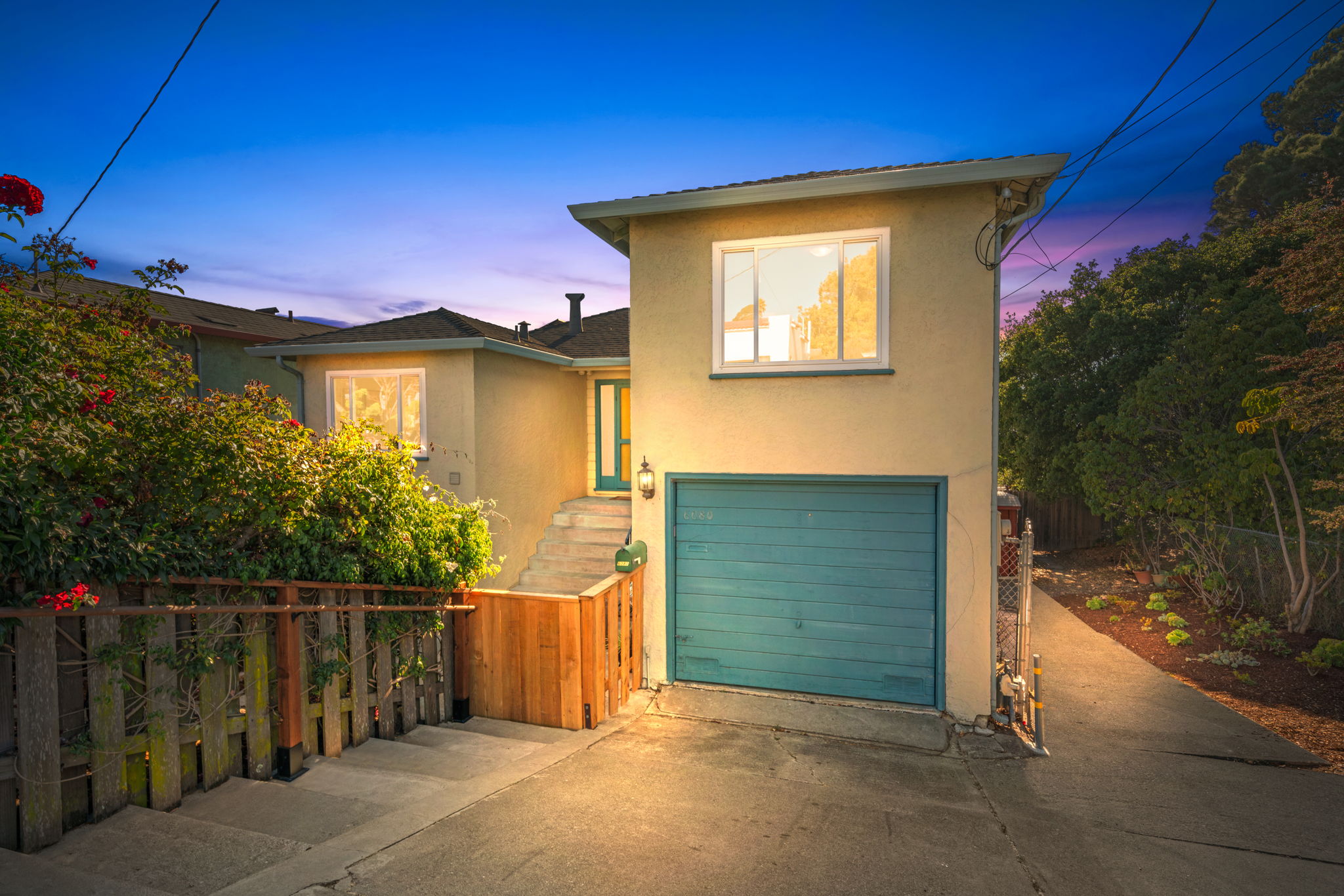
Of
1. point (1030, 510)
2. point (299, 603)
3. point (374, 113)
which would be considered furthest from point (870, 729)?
point (1030, 510)

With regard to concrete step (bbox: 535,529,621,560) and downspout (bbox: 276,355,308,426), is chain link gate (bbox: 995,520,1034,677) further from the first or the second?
downspout (bbox: 276,355,308,426)

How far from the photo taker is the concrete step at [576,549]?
10.0 m

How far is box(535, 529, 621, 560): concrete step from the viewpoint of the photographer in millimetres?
10008

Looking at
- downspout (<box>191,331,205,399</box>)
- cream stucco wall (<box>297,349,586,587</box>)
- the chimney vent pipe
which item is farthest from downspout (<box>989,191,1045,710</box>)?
downspout (<box>191,331,205,399</box>)

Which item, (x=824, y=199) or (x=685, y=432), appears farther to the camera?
(x=685, y=432)

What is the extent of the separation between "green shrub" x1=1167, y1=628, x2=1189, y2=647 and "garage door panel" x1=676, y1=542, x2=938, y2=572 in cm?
590

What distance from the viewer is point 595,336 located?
13055mm

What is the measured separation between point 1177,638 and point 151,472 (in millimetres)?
12486

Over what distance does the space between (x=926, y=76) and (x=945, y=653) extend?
9.50 m

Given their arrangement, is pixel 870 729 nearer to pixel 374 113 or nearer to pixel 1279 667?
pixel 1279 667

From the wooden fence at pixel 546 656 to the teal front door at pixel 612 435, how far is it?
17.9ft

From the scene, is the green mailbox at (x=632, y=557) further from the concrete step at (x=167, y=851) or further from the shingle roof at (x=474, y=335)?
the concrete step at (x=167, y=851)

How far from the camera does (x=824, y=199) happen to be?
6.62 metres

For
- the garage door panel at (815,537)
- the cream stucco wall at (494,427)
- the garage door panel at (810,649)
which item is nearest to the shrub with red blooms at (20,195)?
the cream stucco wall at (494,427)
